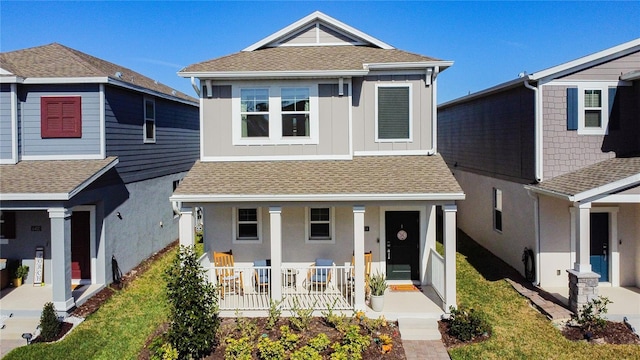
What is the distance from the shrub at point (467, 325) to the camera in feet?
30.7

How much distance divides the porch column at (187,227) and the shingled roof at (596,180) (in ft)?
29.1

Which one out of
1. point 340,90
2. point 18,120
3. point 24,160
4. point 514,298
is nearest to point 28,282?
point 24,160

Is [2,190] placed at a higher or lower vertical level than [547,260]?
higher

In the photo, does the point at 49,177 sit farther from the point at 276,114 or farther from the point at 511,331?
the point at 511,331

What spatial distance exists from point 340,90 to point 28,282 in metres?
10.5

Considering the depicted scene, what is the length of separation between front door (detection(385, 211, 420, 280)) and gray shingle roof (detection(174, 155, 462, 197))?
1.56 meters

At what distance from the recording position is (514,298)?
11.6 m

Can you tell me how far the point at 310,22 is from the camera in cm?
1322

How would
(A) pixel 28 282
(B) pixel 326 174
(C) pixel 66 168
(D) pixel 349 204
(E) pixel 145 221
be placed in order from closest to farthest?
(D) pixel 349 204 < (B) pixel 326 174 < (C) pixel 66 168 < (A) pixel 28 282 < (E) pixel 145 221

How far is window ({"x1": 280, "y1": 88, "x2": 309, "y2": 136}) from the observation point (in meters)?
11.9

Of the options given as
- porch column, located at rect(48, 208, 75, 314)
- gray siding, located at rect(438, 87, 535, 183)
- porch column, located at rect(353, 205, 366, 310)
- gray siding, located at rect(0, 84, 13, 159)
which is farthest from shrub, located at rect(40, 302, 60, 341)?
gray siding, located at rect(438, 87, 535, 183)

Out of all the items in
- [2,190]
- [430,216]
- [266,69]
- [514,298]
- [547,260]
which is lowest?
[514,298]

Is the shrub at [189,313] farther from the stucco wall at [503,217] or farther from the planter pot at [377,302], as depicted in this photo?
the stucco wall at [503,217]

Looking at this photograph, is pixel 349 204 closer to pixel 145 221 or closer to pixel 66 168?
pixel 66 168
